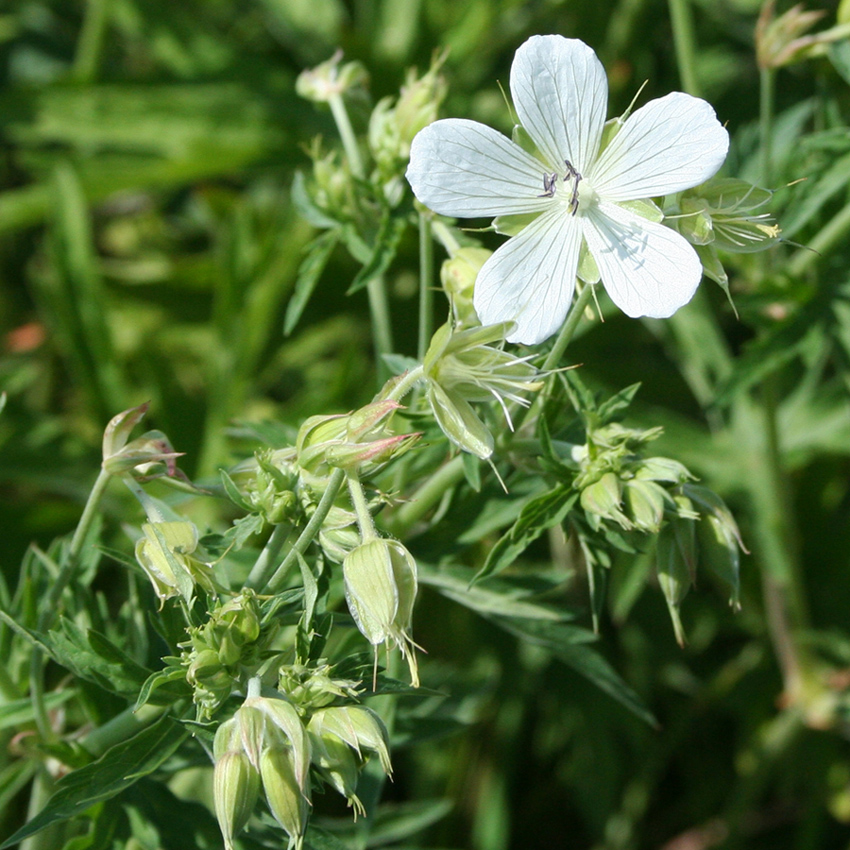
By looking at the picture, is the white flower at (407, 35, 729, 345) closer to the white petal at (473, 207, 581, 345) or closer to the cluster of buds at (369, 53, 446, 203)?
the white petal at (473, 207, 581, 345)

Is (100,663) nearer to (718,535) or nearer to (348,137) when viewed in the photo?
(718,535)

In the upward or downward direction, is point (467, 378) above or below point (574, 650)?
above

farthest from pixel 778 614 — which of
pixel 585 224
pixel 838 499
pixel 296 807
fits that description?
pixel 296 807

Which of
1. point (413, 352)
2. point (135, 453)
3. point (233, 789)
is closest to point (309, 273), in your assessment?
point (135, 453)

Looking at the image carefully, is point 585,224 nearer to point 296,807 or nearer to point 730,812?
point 296,807

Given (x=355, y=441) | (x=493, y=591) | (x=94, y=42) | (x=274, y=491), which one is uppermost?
(x=94, y=42)

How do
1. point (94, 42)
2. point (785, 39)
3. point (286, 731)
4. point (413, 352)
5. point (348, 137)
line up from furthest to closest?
point (94, 42) < point (413, 352) < point (785, 39) < point (348, 137) < point (286, 731)
